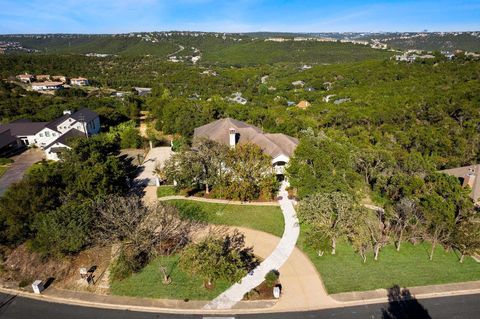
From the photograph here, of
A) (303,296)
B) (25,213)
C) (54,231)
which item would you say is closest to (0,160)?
(25,213)

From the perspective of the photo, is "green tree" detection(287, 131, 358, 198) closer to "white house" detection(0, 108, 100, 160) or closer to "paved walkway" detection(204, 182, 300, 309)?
"paved walkway" detection(204, 182, 300, 309)

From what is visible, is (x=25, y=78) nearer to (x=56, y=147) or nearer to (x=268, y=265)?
(x=56, y=147)

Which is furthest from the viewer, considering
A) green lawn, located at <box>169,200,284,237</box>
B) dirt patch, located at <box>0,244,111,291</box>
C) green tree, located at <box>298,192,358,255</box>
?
green lawn, located at <box>169,200,284,237</box>

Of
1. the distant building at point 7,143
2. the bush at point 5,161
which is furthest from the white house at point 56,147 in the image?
the distant building at point 7,143

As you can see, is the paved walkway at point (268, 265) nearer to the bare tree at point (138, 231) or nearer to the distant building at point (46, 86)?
the bare tree at point (138, 231)

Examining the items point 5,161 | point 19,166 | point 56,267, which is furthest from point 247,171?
point 5,161

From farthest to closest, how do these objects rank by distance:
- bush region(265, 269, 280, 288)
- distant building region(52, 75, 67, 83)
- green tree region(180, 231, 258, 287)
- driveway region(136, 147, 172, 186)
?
1. distant building region(52, 75, 67, 83)
2. driveway region(136, 147, 172, 186)
3. bush region(265, 269, 280, 288)
4. green tree region(180, 231, 258, 287)

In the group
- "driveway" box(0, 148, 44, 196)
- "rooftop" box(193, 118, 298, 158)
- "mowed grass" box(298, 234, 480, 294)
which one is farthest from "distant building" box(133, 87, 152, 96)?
"mowed grass" box(298, 234, 480, 294)
